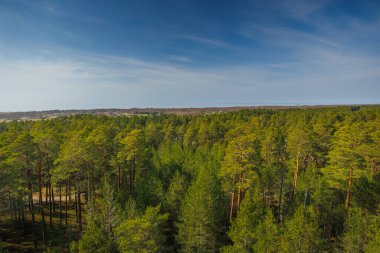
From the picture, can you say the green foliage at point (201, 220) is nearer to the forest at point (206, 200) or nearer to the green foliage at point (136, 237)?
the forest at point (206, 200)

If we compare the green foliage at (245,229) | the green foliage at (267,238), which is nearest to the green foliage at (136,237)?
the green foliage at (245,229)

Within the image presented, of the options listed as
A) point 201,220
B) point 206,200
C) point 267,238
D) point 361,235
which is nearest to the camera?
point 267,238

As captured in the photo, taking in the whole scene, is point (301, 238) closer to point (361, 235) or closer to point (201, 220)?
point (361, 235)

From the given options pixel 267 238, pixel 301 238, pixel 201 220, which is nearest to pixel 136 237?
pixel 201 220

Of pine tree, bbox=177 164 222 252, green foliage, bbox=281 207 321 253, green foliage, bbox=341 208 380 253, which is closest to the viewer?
green foliage, bbox=281 207 321 253

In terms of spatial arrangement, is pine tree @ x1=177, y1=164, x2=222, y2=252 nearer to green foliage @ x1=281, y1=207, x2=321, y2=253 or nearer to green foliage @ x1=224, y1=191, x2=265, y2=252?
green foliage @ x1=224, y1=191, x2=265, y2=252

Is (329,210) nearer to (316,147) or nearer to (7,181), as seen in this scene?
(316,147)

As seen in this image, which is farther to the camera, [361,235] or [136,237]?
[361,235]

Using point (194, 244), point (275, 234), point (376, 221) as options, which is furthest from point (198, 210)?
point (376, 221)

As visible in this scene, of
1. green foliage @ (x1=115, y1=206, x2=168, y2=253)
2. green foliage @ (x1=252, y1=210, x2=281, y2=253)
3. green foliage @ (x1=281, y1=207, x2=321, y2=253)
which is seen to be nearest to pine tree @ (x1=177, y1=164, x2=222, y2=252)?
green foliage @ (x1=115, y1=206, x2=168, y2=253)

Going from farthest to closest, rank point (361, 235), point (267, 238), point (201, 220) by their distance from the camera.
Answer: point (201, 220), point (361, 235), point (267, 238)

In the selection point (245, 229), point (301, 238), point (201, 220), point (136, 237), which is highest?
point (301, 238)
